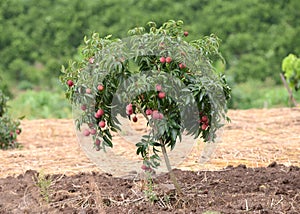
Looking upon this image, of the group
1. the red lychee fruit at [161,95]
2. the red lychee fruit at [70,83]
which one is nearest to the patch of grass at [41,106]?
the red lychee fruit at [70,83]

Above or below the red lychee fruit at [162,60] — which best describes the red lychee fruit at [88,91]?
below

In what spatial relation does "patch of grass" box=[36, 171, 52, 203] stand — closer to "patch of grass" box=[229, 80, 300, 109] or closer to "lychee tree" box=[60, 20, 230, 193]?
"lychee tree" box=[60, 20, 230, 193]

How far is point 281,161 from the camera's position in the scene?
16.8ft

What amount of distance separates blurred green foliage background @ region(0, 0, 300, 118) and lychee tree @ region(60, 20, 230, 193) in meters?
9.59

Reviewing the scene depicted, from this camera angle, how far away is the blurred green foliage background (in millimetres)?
13195

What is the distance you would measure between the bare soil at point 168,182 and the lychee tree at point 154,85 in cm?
40

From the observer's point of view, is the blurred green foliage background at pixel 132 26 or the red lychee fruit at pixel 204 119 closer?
the red lychee fruit at pixel 204 119

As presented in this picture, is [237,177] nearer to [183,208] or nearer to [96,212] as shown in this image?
[183,208]

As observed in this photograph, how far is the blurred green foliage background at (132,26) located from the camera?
1320cm

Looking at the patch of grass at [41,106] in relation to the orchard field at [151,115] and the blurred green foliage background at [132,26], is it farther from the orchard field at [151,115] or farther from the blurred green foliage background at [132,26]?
the blurred green foliage background at [132,26]

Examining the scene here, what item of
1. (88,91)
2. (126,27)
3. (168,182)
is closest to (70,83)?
(88,91)

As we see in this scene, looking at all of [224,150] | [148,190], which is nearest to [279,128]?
[224,150]

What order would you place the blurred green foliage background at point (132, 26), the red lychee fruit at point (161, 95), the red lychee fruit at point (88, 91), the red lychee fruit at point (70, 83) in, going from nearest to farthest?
the red lychee fruit at point (161, 95) → the red lychee fruit at point (88, 91) → the red lychee fruit at point (70, 83) → the blurred green foliage background at point (132, 26)

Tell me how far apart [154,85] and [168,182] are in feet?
3.74
